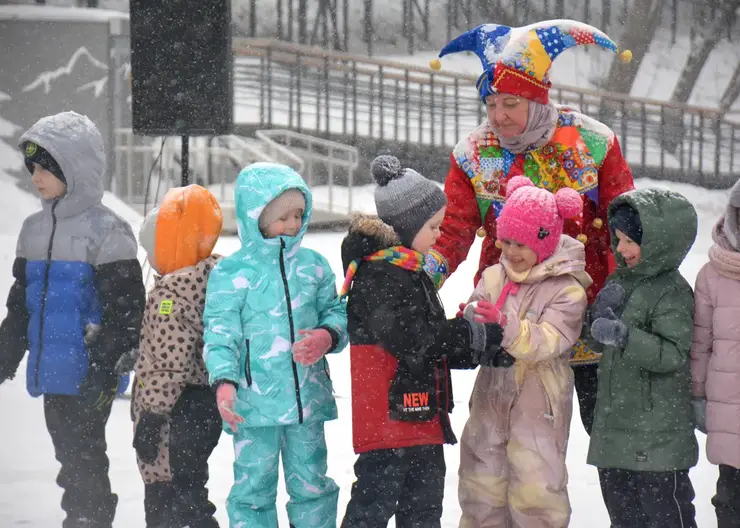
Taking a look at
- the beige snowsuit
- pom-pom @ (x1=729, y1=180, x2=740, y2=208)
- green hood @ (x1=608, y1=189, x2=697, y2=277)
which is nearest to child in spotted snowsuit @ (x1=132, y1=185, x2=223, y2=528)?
the beige snowsuit

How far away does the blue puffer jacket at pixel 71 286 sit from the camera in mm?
2828

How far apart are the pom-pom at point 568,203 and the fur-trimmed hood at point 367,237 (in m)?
0.38

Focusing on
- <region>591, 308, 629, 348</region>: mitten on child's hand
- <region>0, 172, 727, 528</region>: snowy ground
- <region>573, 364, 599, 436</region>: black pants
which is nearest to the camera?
<region>591, 308, 629, 348</region>: mitten on child's hand

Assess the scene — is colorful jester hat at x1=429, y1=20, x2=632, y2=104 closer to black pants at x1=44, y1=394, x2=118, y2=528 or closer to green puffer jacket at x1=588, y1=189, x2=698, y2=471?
green puffer jacket at x1=588, y1=189, x2=698, y2=471

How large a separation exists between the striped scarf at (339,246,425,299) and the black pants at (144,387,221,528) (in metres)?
0.51

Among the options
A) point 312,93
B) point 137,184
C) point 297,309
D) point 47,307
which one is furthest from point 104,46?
point 297,309

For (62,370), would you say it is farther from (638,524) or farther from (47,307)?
(638,524)

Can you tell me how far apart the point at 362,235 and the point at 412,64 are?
4.27m

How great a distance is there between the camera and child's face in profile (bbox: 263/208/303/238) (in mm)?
2539

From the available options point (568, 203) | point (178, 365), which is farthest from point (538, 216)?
point (178, 365)

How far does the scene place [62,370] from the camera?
2830mm

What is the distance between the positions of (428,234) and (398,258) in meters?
0.11

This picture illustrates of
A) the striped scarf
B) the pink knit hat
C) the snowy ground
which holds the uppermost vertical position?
the pink knit hat

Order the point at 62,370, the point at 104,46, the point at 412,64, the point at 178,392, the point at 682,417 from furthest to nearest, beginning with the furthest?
the point at 104,46
the point at 412,64
the point at 62,370
the point at 178,392
the point at 682,417
